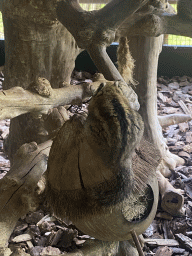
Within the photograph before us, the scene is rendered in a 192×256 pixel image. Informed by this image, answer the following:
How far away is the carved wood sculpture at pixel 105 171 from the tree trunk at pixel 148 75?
99cm

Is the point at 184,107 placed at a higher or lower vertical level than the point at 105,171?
lower

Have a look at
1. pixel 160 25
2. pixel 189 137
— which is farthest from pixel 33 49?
pixel 189 137

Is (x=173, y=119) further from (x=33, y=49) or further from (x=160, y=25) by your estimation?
(x=33, y=49)

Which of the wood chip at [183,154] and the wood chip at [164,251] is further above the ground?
the wood chip at [183,154]

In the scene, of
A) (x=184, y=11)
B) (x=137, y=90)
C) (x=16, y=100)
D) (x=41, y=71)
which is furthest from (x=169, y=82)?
(x=16, y=100)

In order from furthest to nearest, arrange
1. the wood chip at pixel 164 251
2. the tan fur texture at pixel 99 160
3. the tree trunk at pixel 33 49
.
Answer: the wood chip at pixel 164 251 → the tree trunk at pixel 33 49 → the tan fur texture at pixel 99 160

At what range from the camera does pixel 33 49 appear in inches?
56.4

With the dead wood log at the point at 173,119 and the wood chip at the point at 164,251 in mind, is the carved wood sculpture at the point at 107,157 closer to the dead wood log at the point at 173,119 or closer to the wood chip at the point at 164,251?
the wood chip at the point at 164,251

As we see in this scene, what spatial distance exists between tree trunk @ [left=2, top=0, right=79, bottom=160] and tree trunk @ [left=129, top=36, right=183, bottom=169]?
39 centimetres

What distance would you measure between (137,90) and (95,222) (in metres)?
1.14

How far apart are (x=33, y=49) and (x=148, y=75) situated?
67 centimetres

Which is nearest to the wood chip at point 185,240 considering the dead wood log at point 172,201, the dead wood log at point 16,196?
the dead wood log at point 172,201

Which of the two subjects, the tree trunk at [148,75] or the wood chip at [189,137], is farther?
the wood chip at [189,137]

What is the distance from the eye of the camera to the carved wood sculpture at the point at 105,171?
68 centimetres
